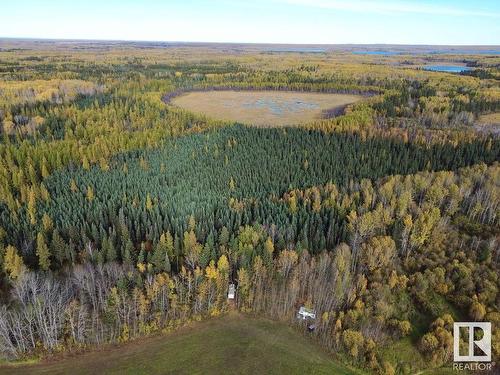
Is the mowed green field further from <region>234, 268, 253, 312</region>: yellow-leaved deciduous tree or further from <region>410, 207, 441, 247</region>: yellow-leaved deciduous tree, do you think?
<region>410, 207, 441, 247</region>: yellow-leaved deciduous tree

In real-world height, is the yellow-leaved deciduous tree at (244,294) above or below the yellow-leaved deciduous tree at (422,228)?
below

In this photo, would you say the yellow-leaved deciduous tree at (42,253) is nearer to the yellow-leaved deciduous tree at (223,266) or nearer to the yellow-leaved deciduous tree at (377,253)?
the yellow-leaved deciduous tree at (223,266)

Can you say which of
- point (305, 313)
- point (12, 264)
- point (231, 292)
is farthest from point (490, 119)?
point (12, 264)

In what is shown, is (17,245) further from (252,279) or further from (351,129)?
(351,129)

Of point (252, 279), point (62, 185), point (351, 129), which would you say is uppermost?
point (351, 129)

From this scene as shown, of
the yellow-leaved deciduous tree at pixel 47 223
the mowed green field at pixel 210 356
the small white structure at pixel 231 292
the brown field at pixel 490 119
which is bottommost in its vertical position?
the mowed green field at pixel 210 356

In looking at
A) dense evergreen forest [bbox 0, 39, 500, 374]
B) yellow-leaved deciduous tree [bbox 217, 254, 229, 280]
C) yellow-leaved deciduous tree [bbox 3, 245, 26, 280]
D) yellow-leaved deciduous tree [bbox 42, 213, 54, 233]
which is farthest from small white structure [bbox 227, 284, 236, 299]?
yellow-leaved deciduous tree [bbox 42, 213, 54, 233]

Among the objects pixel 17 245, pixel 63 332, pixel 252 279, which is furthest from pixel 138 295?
pixel 17 245

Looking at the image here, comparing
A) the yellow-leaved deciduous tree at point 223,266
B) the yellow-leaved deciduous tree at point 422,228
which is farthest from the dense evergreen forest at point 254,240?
the yellow-leaved deciduous tree at point 422,228
